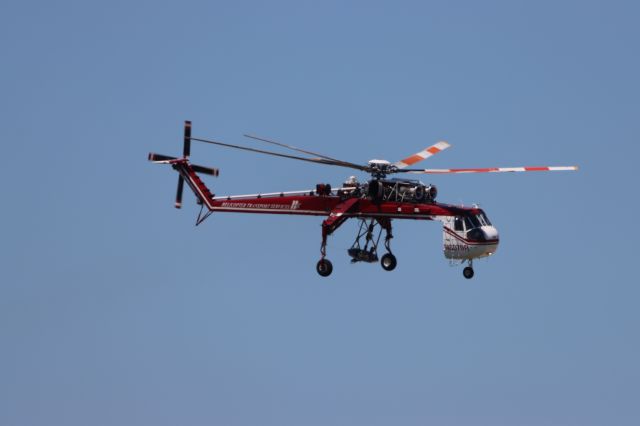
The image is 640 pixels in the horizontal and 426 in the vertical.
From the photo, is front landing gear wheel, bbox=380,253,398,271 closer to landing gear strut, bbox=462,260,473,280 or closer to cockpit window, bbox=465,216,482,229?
landing gear strut, bbox=462,260,473,280

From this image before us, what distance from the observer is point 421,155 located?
69500mm

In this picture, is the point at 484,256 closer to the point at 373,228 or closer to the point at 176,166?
the point at 373,228

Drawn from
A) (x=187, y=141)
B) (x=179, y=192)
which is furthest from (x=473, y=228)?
(x=187, y=141)

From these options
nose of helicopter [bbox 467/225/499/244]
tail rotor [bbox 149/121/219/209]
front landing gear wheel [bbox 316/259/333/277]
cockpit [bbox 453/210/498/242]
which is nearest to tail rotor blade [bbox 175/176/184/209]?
tail rotor [bbox 149/121/219/209]

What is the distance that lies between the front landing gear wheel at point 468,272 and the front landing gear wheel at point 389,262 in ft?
13.1

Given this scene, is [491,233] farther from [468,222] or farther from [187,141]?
[187,141]

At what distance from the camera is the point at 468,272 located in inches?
2785

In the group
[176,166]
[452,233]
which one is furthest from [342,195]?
[176,166]

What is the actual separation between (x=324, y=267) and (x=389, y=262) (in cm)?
383

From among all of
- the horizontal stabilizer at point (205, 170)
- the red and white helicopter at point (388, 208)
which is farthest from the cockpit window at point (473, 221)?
the horizontal stabilizer at point (205, 170)

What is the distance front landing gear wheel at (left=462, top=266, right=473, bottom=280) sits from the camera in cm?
7075

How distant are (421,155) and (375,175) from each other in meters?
2.99

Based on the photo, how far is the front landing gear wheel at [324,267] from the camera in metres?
71.6

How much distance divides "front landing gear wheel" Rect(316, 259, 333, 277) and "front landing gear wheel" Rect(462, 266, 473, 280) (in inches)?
306
